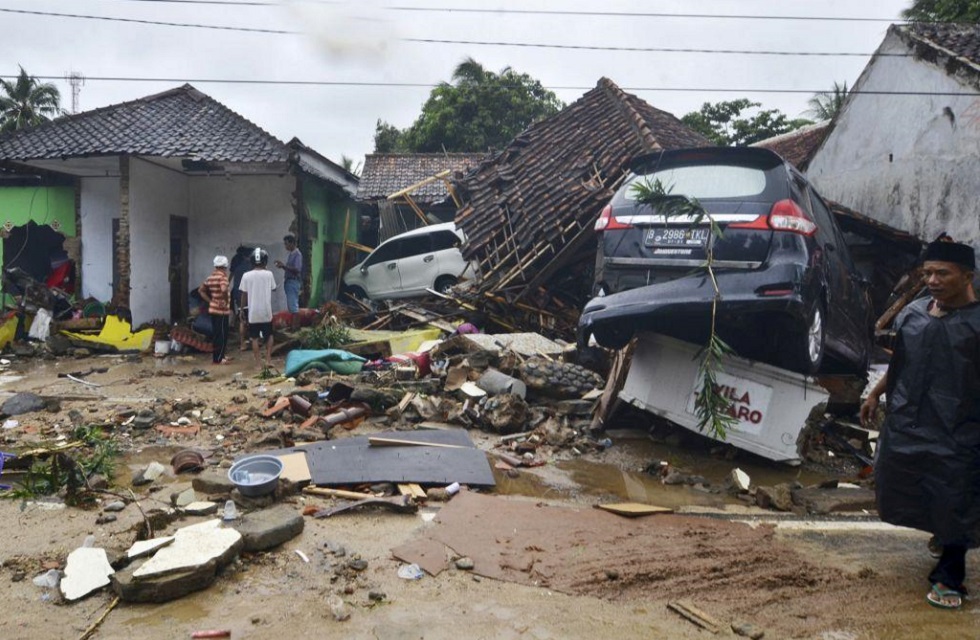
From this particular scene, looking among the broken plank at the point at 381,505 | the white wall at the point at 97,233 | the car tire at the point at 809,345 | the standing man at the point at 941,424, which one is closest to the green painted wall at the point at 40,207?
the white wall at the point at 97,233

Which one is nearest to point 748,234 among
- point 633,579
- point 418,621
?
point 633,579

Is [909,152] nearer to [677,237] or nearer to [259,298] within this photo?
[677,237]

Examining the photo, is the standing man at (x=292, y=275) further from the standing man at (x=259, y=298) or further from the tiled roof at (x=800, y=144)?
the tiled roof at (x=800, y=144)

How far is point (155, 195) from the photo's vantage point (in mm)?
13820

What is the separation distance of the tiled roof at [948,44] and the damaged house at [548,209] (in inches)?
172

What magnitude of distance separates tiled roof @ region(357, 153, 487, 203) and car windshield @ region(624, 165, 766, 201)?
14.4m

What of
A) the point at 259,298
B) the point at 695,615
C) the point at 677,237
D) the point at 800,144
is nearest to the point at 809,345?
the point at 677,237

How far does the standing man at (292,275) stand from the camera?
505 inches

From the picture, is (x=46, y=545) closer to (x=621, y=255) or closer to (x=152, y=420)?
(x=152, y=420)

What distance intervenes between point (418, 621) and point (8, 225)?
15773 mm

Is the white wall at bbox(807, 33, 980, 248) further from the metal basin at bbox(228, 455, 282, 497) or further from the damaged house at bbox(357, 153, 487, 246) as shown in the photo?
the metal basin at bbox(228, 455, 282, 497)

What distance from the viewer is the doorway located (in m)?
14.7

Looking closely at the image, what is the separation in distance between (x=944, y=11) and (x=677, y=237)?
16.8 metres

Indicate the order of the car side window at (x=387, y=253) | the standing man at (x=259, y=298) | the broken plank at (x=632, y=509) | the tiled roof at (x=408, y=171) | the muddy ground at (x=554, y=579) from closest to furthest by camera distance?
the muddy ground at (x=554, y=579), the broken plank at (x=632, y=509), the standing man at (x=259, y=298), the car side window at (x=387, y=253), the tiled roof at (x=408, y=171)
